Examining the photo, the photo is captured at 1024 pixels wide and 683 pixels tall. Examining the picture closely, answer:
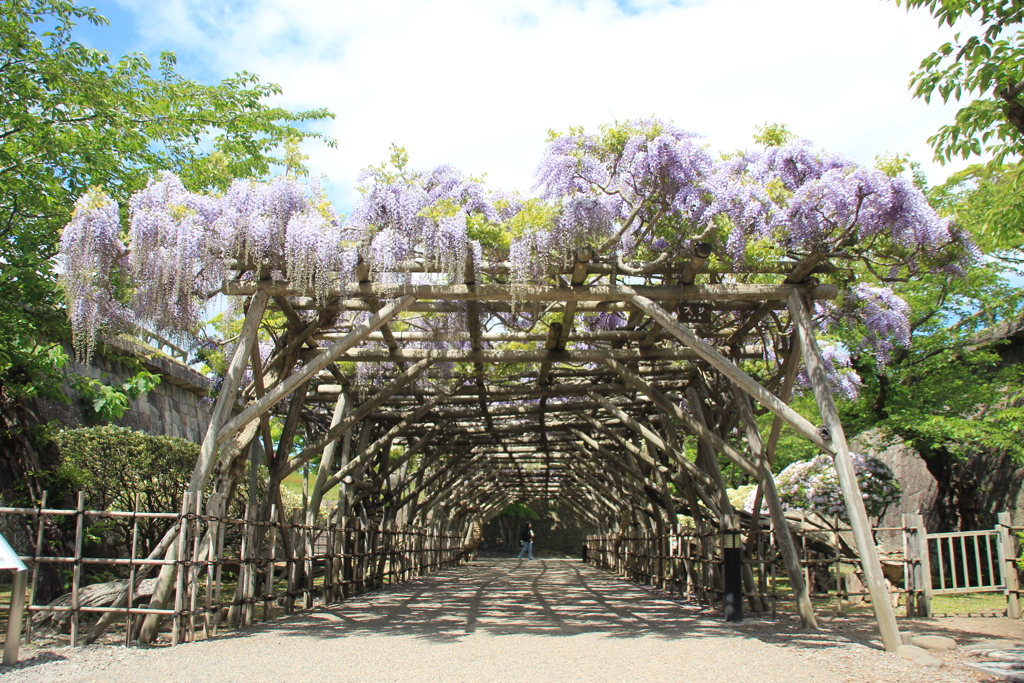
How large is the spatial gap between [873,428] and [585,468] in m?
5.87

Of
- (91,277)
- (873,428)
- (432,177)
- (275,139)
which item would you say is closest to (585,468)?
(873,428)

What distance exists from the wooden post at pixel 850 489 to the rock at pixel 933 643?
23cm

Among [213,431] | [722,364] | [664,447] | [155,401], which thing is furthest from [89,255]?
[155,401]

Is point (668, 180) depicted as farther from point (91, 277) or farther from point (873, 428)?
point (873, 428)

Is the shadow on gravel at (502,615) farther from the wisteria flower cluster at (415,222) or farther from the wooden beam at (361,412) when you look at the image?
the wisteria flower cluster at (415,222)

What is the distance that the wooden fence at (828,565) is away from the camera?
726 cm

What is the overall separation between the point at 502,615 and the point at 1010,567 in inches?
185

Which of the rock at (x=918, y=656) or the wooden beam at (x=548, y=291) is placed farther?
the wooden beam at (x=548, y=291)

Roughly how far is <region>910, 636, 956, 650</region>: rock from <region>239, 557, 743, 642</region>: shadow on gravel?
1.28 m

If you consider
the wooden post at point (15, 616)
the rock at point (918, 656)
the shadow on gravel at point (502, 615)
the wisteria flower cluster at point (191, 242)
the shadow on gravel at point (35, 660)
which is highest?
the wisteria flower cluster at point (191, 242)

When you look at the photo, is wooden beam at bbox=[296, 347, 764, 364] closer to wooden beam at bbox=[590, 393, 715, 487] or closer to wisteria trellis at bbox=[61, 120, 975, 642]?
wisteria trellis at bbox=[61, 120, 975, 642]

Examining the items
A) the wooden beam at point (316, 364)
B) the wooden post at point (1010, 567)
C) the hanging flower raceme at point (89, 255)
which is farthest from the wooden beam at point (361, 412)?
the wooden post at point (1010, 567)

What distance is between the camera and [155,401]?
12.4 meters

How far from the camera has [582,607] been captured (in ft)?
27.5
